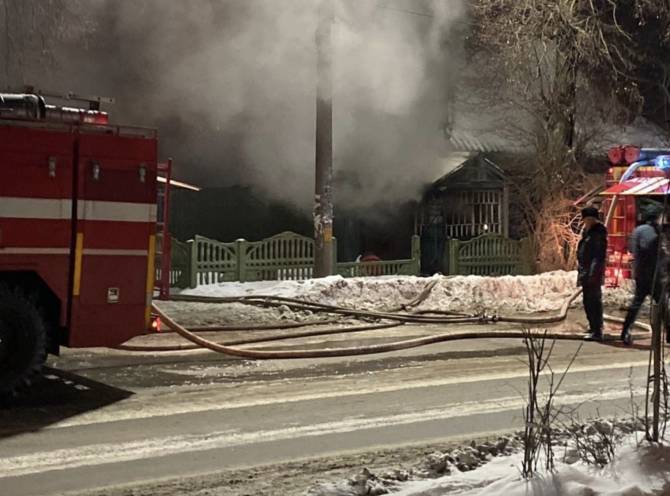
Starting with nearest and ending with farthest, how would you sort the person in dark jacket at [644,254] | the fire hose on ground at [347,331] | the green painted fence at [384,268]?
the fire hose on ground at [347,331], the person in dark jacket at [644,254], the green painted fence at [384,268]

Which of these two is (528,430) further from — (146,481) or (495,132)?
(495,132)

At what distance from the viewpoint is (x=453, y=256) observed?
17.2 metres

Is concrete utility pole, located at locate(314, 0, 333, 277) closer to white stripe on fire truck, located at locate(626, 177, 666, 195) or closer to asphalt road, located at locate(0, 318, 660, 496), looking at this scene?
asphalt road, located at locate(0, 318, 660, 496)

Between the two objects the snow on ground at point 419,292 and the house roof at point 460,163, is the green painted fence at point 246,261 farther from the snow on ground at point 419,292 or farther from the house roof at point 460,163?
the house roof at point 460,163

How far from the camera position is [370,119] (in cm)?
1862

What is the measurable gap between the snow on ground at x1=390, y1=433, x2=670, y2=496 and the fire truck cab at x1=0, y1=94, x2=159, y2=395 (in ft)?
12.2

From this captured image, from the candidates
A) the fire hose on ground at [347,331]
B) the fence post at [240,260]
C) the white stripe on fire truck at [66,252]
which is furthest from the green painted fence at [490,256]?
the white stripe on fire truck at [66,252]

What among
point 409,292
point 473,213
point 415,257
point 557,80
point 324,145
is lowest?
point 409,292

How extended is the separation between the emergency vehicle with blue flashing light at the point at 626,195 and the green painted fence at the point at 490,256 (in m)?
3.81

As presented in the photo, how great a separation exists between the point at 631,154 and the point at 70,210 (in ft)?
34.4

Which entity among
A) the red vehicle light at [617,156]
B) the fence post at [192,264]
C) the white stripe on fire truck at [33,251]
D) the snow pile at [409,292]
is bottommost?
the snow pile at [409,292]

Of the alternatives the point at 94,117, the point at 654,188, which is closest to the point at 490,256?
the point at 654,188

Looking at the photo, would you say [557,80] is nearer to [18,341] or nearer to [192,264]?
[192,264]

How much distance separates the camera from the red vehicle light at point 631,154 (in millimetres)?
14038
